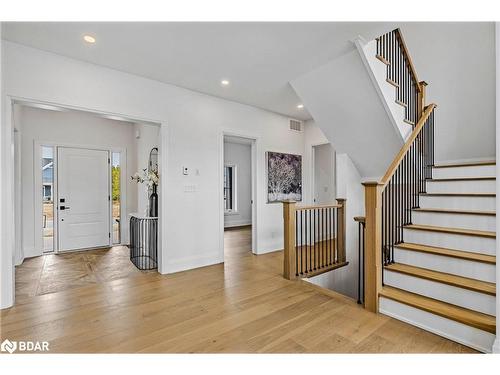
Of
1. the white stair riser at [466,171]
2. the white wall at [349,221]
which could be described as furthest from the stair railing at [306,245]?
the white stair riser at [466,171]

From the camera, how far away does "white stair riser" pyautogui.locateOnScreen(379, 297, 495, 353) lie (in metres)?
1.79

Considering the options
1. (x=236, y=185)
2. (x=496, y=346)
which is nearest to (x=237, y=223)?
(x=236, y=185)

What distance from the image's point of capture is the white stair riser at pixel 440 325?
5.86ft

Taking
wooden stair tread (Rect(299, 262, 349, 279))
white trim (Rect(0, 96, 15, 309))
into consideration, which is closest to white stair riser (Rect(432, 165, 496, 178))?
wooden stair tread (Rect(299, 262, 349, 279))

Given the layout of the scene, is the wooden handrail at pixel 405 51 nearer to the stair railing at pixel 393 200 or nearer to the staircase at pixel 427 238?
the staircase at pixel 427 238

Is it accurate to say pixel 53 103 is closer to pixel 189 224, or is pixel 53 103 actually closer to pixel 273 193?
pixel 189 224

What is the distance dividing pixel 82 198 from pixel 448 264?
227 inches

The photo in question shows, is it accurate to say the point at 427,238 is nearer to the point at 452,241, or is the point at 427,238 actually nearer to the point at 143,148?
the point at 452,241

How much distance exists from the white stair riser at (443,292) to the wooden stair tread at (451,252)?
0.30m

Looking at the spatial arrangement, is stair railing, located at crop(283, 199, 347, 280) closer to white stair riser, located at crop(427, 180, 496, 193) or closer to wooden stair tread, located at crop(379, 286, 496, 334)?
wooden stair tread, located at crop(379, 286, 496, 334)

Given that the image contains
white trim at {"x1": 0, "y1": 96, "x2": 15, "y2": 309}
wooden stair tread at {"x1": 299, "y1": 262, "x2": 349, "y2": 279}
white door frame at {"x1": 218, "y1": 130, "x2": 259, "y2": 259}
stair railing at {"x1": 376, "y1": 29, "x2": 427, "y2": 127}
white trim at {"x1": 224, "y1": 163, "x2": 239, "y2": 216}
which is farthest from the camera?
white trim at {"x1": 224, "y1": 163, "x2": 239, "y2": 216}

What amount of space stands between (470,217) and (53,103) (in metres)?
4.56

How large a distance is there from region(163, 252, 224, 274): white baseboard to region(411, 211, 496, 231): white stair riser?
280 cm

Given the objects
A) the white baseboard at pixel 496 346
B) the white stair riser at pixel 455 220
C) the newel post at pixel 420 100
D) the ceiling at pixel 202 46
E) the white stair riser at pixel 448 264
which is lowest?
the white baseboard at pixel 496 346
